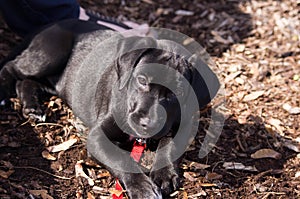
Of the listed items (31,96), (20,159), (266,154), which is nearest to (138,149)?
(20,159)

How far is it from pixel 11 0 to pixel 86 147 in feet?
6.80

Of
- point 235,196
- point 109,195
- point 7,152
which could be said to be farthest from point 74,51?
point 235,196

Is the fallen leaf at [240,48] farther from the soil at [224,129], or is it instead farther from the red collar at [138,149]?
the red collar at [138,149]

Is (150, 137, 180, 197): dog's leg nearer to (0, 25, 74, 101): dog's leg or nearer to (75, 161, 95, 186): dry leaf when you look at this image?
(75, 161, 95, 186): dry leaf

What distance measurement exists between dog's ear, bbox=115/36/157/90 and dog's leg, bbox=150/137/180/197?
2.19 ft

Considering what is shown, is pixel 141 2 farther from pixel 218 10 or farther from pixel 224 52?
pixel 224 52

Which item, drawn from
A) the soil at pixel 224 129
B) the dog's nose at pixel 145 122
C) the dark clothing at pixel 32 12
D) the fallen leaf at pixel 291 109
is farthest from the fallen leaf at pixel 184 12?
the dog's nose at pixel 145 122

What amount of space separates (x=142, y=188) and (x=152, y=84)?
2.63 ft

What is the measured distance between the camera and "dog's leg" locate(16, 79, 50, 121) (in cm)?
535

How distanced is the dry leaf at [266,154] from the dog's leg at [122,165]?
1.16 m

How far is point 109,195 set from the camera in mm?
4555

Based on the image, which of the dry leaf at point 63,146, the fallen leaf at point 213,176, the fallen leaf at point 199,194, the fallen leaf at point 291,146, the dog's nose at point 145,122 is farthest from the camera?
A: the fallen leaf at point 291,146

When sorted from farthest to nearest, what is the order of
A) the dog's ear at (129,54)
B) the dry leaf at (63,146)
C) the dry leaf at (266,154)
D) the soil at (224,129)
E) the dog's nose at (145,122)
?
the dry leaf at (266,154), the dry leaf at (63,146), the soil at (224,129), the dog's ear at (129,54), the dog's nose at (145,122)

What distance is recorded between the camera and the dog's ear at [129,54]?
443cm
